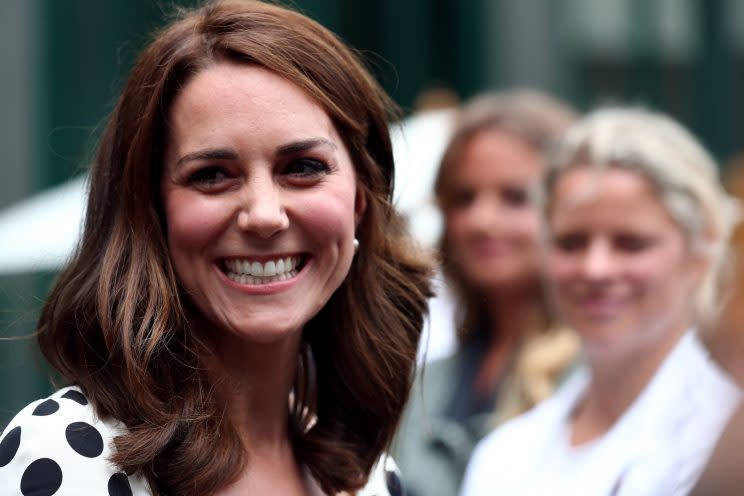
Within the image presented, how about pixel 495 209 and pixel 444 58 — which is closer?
pixel 495 209

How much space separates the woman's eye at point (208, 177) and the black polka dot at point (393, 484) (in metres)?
1.03

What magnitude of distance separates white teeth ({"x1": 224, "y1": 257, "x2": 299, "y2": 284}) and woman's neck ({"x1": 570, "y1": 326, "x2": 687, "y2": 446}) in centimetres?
133

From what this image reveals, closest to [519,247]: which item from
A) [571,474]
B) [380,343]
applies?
[571,474]

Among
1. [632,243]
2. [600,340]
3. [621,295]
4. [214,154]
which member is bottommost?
[600,340]

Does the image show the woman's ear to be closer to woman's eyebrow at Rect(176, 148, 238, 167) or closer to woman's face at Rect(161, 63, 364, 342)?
woman's face at Rect(161, 63, 364, 342)

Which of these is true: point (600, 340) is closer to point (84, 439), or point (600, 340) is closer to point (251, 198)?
point (251, 198)

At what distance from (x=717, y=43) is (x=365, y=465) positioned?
5931 millimetres

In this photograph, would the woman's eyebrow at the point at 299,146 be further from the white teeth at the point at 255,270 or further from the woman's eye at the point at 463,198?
the woman's eye at the point at 463,198

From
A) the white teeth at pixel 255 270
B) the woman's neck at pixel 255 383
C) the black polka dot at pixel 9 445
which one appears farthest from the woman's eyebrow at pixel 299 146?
the black polka dot at pixel 9 445

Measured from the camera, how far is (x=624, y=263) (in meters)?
3.58

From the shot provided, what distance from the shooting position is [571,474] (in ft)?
11.2

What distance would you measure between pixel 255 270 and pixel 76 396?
0.45 m

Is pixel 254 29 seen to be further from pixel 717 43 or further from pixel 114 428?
pixel 717 43

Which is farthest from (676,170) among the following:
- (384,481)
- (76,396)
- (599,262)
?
(76,396)
